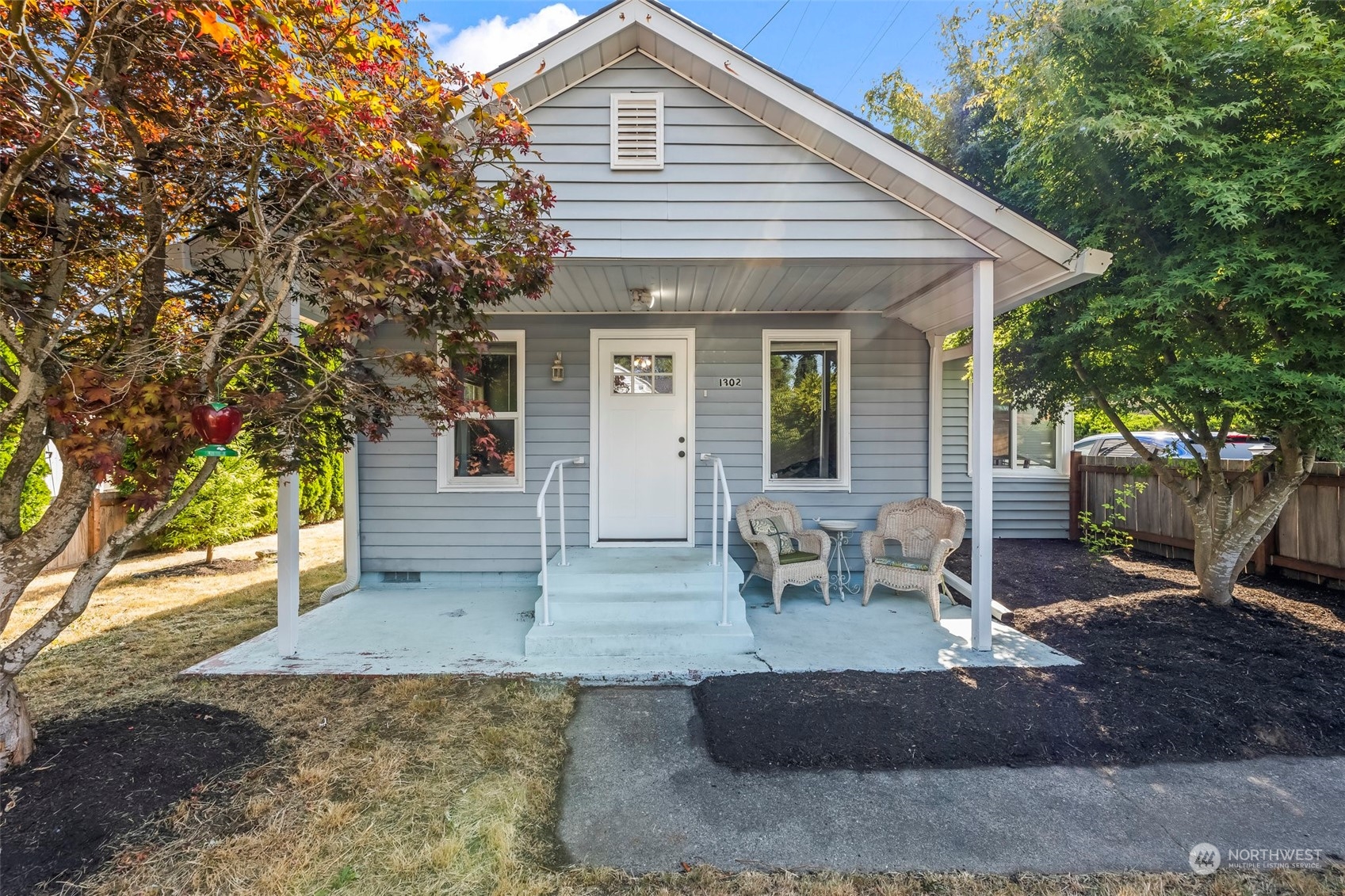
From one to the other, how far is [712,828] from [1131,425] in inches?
418

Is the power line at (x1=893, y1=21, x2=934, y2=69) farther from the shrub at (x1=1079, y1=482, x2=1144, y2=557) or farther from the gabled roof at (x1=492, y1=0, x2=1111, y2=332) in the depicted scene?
the gabled roof at (x1=492, y1=0, x2=1111, y2=332)

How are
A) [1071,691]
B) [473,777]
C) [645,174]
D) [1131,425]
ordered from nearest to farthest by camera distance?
1. [473,777]
2. [1071,691]
3. [645,174]
4. [1131,425]

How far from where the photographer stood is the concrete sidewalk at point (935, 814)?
1.96m

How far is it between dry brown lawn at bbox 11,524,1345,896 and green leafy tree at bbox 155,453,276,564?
3.08 m

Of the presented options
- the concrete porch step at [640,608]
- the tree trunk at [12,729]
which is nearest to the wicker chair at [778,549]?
the concrete porch step at [640,608]

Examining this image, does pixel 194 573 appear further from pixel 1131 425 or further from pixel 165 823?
pixel 1131 425

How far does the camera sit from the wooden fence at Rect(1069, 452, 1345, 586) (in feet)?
15.4

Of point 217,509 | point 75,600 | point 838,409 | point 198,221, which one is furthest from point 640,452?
point 217,509

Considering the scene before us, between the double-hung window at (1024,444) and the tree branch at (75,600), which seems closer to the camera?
the tree branch at (75,600)

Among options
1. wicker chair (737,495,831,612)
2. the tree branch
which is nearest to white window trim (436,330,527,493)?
wicker chair (737,495,831,612)

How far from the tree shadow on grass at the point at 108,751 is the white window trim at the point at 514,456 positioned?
1951 mm

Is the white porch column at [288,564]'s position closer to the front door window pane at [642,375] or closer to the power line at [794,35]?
the front door window pane at [642,375]

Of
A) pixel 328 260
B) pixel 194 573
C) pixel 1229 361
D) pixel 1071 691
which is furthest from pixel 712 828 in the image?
pixel 194 573

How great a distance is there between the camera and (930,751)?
2549 millimetres
